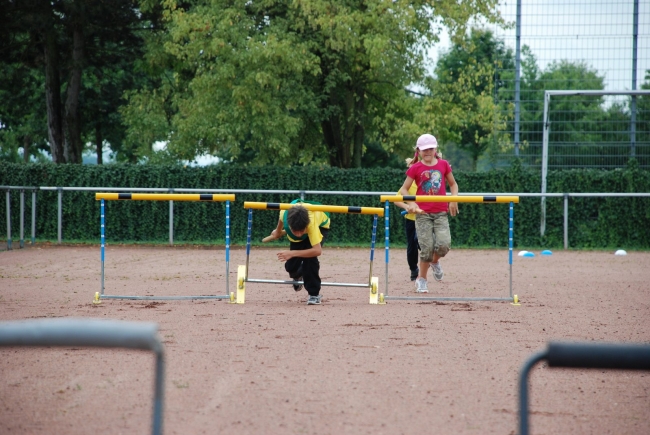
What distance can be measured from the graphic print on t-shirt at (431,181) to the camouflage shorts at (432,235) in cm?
35

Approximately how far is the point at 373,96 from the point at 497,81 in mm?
4301

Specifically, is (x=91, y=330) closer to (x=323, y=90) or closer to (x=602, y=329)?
(x=602, y=329)

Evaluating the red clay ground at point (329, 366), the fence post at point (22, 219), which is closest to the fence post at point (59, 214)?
the fence post at point (22, 219)

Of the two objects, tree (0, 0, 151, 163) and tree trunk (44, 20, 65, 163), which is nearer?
tree (0, 0, 151, 163)

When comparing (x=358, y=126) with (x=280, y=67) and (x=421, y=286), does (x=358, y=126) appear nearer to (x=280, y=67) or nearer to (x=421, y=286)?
(x=280, y=67)

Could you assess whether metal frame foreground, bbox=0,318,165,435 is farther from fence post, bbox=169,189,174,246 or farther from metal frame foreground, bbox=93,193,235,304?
fence post, bbox=169,189,174,246

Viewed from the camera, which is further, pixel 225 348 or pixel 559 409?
pixel 225 348

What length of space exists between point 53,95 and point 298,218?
20758 mm

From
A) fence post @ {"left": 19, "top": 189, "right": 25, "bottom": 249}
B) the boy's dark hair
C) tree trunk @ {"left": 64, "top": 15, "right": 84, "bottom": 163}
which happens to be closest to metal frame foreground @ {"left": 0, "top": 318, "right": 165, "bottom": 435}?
the boy's dark hair

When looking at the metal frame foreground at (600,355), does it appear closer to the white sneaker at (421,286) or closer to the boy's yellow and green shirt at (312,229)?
the boy's yellow and green shirt at (312,229)

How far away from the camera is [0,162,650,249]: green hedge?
22016mm

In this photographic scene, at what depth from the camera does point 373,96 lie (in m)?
28.8

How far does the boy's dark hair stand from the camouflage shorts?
2121mm

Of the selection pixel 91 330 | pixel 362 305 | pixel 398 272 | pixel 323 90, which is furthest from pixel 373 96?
pixel 91 330
